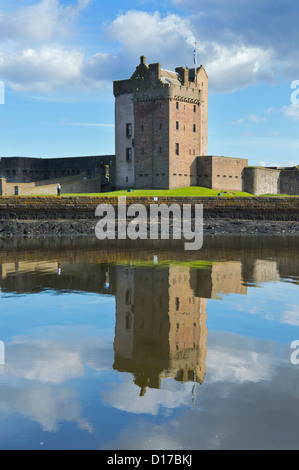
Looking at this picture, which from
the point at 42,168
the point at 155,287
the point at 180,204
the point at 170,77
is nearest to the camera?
the point at 155,287

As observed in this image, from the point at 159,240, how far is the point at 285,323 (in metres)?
15.3

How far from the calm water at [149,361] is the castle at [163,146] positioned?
116 feet

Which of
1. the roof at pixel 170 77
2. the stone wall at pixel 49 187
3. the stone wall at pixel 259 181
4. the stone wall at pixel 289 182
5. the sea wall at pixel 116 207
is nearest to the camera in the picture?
the sea wall at pixel 116 207

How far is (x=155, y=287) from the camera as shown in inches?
427

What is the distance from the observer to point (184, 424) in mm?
4473

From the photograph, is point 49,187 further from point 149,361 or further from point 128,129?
point 149,361

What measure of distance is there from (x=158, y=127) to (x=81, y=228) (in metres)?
23.3

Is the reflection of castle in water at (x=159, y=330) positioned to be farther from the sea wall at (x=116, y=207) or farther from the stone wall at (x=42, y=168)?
the stone wall at (x=42, y=168)

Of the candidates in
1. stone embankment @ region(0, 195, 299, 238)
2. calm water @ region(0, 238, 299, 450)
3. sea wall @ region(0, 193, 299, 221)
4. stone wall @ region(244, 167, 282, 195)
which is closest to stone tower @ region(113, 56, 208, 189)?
stone wall @ region(244, 167, 282, 195)

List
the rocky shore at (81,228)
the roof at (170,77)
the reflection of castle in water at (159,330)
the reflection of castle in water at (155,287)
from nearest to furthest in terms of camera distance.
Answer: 1. the reflection of castle in water at (159,330)
2. the reflection of castle in water at (155,287)
3. the rocky shore at (81,228)
4. the roof at (170,77)

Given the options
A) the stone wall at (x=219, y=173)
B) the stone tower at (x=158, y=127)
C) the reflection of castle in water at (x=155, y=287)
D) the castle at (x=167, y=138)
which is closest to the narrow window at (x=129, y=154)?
the stone tower at (x=158, y=127)

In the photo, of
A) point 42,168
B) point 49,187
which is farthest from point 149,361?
point 42,168

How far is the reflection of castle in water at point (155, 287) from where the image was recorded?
616 cm
